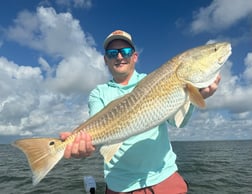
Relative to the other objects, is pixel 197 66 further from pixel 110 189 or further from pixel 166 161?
pixel 110 189

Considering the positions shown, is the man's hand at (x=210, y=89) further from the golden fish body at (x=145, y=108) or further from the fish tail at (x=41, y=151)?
the fish tail at (x=41, y=151)

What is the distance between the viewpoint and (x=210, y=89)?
523cm

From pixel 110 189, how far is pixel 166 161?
1.04 metres

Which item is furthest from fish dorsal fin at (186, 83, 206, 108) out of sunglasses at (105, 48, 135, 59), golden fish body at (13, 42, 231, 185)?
sunglasses at (105, 48, 135, 59)

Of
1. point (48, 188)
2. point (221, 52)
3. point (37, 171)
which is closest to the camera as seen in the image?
point (37, 171)

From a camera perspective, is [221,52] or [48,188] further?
[48,188]

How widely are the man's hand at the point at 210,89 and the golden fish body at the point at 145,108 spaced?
2.9 inches

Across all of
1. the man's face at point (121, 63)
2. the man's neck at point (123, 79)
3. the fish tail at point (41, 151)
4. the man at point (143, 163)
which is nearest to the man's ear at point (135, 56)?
the man's face at point (121, 63)

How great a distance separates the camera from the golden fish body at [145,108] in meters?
4.84

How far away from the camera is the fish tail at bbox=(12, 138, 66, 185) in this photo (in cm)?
496

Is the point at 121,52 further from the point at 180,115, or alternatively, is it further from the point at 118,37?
the point at 180,115

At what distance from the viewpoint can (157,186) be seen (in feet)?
16.5

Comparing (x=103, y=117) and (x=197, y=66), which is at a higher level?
(x=197, y=66)

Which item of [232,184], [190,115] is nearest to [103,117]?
[190,115]
